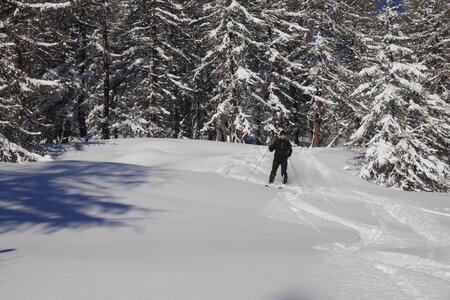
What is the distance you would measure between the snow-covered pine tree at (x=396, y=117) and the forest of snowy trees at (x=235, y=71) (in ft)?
0.17

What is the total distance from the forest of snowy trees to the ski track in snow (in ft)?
11.7

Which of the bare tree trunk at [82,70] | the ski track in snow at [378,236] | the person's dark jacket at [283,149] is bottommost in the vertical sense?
the ski track in snow at [378,236]

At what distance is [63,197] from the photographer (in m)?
5.89

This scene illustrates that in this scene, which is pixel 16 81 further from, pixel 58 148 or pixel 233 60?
pixel 233 60

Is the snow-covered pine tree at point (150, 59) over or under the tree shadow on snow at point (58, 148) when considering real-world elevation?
over

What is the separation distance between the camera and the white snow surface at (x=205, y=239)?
2727mm

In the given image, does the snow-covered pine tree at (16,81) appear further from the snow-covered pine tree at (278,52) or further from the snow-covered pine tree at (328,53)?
the snow-covered pine tree at (328,53)

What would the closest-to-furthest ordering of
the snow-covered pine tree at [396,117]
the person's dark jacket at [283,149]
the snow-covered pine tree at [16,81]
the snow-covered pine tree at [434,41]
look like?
the person's dark jacket at [283,149] → the snow-covered pine tree at [396,117] → the snow-covered pine tree at [16,81] → the snow-covered pine tree at [434,41]

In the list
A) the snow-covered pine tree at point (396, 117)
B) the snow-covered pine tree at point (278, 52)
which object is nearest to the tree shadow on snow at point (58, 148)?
the snow-covered pine tree at point (278, 52)

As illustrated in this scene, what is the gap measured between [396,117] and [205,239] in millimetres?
11121

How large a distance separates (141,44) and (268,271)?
Result: 67.5 feet

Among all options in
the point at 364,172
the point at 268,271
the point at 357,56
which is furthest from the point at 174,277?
the point at 357,56

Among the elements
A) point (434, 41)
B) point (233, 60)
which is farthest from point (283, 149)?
point (434, 41)

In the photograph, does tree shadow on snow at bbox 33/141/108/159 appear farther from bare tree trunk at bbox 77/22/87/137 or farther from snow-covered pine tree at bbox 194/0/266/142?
snow-covered pine tree at bbox 194/0/266/142
